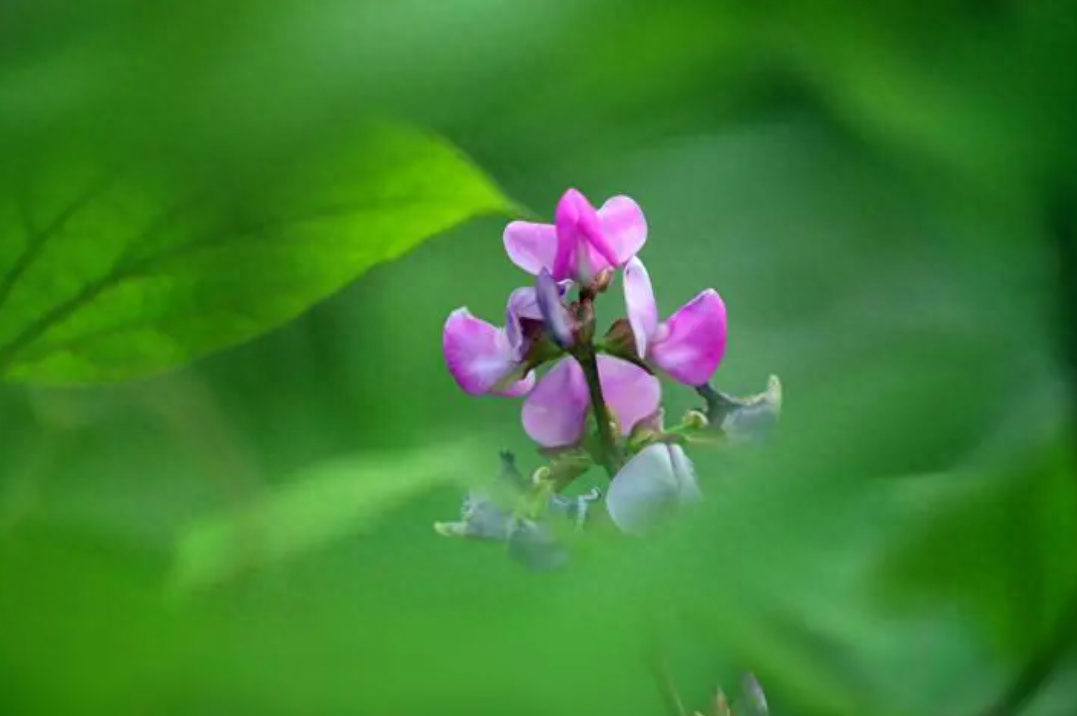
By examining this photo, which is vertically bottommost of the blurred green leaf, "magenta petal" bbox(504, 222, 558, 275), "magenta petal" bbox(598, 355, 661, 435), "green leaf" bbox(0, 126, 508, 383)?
"magenta petal" bbox(598, 355, 661, 435)

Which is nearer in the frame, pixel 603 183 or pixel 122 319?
pixel 122 319

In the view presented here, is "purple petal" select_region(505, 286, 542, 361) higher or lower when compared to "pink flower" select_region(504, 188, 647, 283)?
lower

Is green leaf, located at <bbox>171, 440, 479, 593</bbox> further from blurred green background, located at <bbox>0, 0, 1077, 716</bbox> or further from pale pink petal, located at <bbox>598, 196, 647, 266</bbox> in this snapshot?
pale pink petal, located at <bbox>598, 196, 647, 266</bbox>

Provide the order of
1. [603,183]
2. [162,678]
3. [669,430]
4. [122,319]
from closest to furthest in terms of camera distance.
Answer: [162,678] → [122,319] → [669,430] → [603,183]

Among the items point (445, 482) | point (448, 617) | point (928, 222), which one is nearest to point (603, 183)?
point (928, 222)

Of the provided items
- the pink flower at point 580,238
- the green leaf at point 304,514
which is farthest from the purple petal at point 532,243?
the green leaf at point 304,514

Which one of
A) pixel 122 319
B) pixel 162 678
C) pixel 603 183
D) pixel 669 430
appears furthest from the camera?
pixel 603 183

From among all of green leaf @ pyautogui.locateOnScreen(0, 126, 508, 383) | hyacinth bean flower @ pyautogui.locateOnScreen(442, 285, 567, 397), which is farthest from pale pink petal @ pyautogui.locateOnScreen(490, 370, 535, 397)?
green leaf @ pyautogui.locateOnScreen(0, 126, 508, 383)

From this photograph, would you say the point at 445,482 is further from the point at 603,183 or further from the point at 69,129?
the point at 603,183
